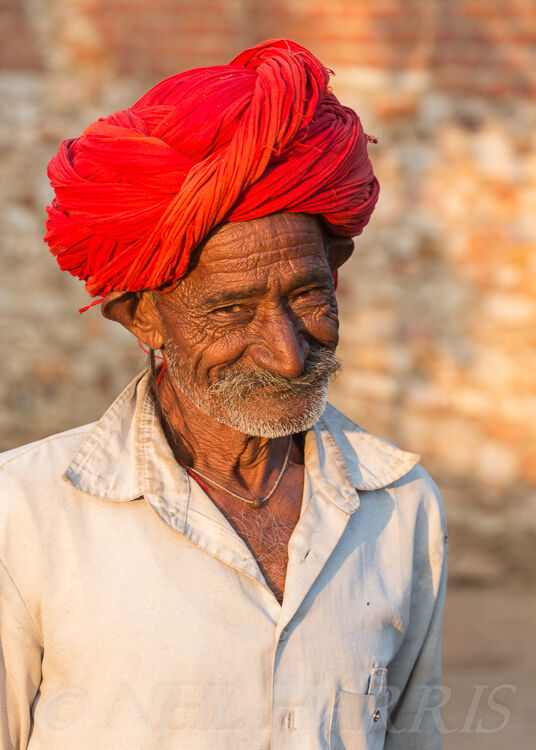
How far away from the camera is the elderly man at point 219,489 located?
6.05 feet

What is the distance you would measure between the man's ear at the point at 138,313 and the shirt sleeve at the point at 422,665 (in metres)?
0.82

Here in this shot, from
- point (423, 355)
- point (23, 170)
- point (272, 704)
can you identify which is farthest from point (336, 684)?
point (23, 170)

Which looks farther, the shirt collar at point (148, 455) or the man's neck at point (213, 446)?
the man's neck at point (213, 446)

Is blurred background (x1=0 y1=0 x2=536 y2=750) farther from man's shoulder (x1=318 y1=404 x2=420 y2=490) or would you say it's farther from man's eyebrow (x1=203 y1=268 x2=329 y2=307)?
man's eyebrow (x1=203 y1=268 x2=329 y2=307)

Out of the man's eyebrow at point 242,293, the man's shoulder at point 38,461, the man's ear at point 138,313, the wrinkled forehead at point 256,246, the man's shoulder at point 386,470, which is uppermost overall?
the wrinkled forehead at point 256,246

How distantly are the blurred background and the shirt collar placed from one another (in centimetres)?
269

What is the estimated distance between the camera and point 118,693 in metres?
1.83

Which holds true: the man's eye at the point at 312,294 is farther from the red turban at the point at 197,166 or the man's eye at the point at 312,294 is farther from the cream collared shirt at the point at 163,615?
the cream collared shirt at the point at 163,615

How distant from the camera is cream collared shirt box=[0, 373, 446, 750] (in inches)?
72.2

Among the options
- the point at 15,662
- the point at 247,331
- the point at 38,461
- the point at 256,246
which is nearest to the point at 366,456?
the point at 247,331

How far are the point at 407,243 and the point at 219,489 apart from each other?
3.23m

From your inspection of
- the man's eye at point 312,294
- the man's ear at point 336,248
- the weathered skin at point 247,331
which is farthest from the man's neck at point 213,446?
the man's ear at point 336,248

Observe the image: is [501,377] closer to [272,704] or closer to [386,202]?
[386,202]

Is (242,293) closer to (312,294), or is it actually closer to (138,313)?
(312,294)
